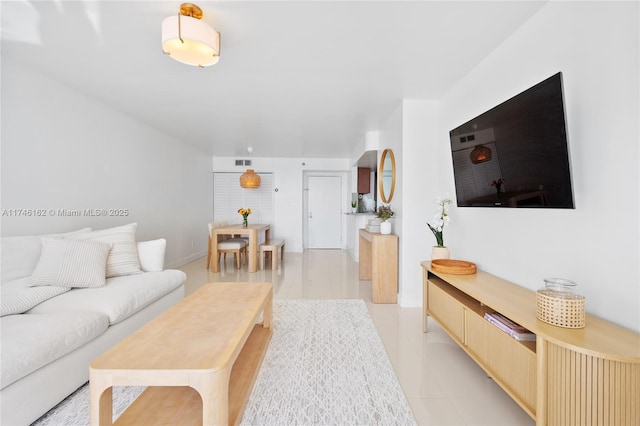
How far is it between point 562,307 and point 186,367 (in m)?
1.59

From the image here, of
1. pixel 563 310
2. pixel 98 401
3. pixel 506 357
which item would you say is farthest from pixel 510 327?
pixel 98 401

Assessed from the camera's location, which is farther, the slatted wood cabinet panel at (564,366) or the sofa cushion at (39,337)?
the sofa cushion at (39,337)

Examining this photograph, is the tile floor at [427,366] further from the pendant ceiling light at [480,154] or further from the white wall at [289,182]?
the white wall at [289,182]

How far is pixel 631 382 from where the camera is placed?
3.13 feet

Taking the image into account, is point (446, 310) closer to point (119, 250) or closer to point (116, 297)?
point (116, 297)

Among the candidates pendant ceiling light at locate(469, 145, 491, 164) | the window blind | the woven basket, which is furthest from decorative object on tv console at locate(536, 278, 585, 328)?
the window blind

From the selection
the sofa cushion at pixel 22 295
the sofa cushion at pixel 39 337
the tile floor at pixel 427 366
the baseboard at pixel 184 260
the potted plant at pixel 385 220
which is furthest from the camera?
the baseboard at pixel 184 260

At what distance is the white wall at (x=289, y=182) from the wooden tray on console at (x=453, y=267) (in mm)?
4532

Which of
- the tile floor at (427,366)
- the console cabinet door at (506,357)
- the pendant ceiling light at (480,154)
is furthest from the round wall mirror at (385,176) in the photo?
the console cabinet door at (506,357)

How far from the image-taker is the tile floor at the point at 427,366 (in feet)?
4.86

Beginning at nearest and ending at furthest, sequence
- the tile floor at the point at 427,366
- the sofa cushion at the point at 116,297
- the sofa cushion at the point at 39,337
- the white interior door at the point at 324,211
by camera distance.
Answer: the sofa cushion at the point at 39,337, the tile floor at the point at 427,366, the sofa cushion at the point at 116,297, the white interior door at the point at 324,211

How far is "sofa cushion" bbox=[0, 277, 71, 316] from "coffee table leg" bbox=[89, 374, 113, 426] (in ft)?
3.56

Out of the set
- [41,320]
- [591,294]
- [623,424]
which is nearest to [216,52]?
[41,320]

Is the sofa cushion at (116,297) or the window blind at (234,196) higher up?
the window blind at (234,196)
